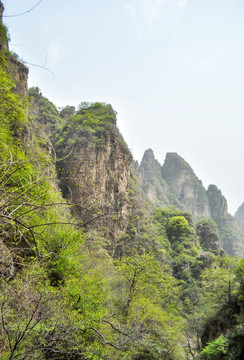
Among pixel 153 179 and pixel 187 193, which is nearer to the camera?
pixel 153 179

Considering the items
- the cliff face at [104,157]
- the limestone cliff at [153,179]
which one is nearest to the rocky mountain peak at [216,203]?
the limestone cliff at [153,179]

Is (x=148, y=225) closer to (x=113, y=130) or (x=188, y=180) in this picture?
(x=113, y=130)

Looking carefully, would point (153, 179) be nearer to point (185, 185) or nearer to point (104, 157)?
point (185, 185)

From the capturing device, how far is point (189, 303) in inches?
1171

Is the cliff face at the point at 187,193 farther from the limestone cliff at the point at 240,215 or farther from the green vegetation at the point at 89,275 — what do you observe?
the green vegetation at the point at 89,275

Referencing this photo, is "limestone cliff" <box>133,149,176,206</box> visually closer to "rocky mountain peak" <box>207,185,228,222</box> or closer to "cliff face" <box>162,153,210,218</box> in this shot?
"cliff face" <box>162,153,210,218</box>

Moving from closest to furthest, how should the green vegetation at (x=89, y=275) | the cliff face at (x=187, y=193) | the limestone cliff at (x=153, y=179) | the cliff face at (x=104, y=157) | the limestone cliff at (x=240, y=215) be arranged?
the green vegetation at (x=89, y=275) → the cliff face at (x=104, y=157) → the limestone cliff at (x=153, y=179) → the cliff face at (x=187, y=193) → the limestone cliff at (x=240, y=215)

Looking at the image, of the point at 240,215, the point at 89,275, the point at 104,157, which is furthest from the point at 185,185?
the point at 89,275

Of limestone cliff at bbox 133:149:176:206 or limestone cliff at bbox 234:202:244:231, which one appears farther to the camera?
limestone cliff at bbox 234:202:244:231

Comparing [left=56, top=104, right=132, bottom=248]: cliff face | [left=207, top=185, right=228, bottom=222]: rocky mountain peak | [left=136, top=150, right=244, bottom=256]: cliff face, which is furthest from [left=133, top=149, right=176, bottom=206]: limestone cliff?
[left=56, top=104, right=132, bottom=248]: cliff face

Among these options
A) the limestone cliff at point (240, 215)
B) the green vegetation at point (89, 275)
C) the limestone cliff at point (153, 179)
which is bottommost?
the green vegetation at point (89, 275)

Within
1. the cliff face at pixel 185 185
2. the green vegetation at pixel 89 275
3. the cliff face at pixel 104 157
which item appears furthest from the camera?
the cliff face at pixel 185 185

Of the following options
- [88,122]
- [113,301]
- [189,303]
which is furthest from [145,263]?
[88,122]

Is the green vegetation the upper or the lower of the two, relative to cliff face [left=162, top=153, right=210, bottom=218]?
lower
